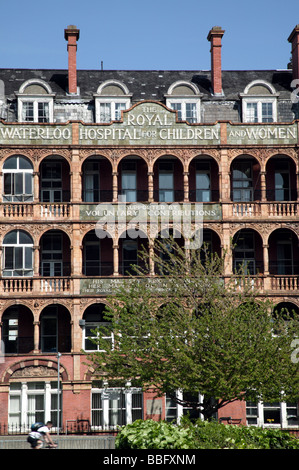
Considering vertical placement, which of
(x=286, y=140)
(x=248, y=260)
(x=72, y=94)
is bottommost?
(x=248, y=260)

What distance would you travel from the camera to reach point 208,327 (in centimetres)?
3778

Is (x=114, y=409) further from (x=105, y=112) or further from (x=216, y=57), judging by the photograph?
Result: (x=216, y=57)

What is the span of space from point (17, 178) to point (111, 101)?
7.33 m

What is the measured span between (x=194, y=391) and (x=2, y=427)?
44.1 feet

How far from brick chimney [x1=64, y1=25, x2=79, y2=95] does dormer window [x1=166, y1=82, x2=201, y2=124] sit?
574 centimetres

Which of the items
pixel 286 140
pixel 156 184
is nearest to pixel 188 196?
pixel 156 184

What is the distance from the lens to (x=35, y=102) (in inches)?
1978

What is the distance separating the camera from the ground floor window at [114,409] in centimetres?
4638

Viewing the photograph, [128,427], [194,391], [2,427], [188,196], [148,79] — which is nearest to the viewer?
[128,427]

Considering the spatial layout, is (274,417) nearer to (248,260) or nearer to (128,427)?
(248,260)

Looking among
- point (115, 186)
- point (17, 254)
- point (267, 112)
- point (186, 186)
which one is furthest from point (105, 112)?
point (17, 254)

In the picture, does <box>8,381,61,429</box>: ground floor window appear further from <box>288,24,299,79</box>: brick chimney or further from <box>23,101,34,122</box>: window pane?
<box>288,24,299,79</box>: brick chimney

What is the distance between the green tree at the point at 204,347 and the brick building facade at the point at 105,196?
6155 mm

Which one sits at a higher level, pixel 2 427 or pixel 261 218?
pixel 261 218
